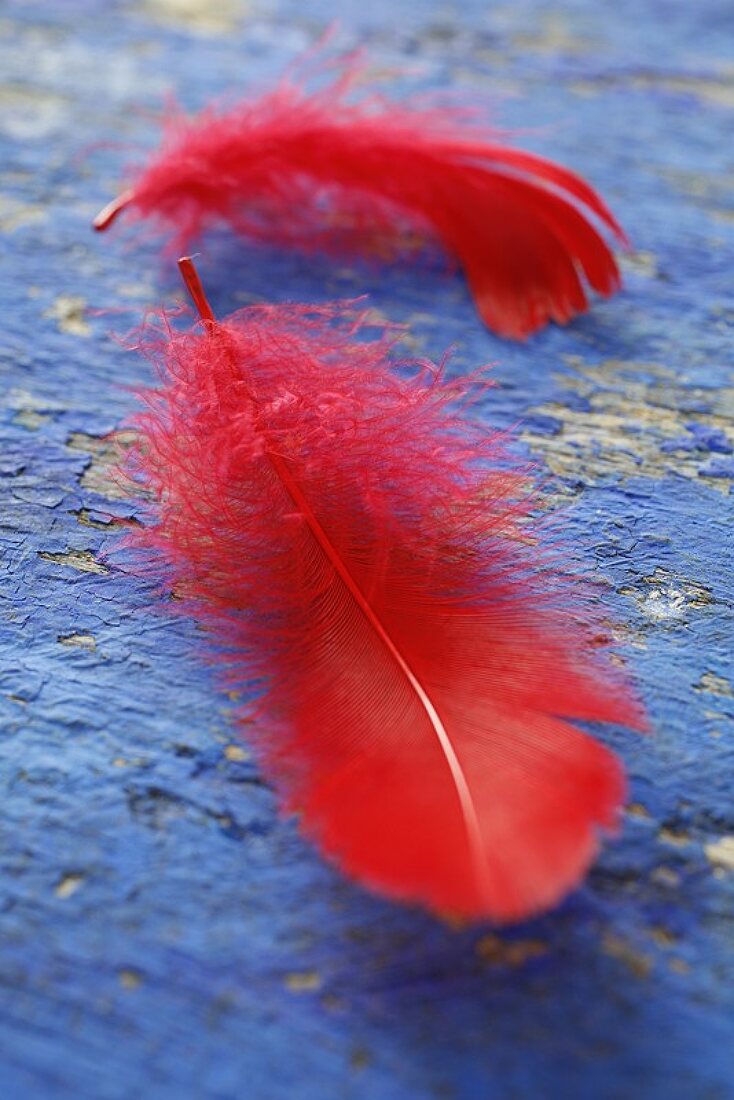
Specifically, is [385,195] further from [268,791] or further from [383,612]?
[268,791]

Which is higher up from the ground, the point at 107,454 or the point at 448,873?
the point at 107,454

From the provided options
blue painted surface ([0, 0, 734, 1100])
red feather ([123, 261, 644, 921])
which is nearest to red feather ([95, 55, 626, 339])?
blue painted surface ([0, 0, 734, 1100])

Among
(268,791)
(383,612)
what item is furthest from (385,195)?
(268,791)

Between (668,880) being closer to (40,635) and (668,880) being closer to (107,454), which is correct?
(40,635)

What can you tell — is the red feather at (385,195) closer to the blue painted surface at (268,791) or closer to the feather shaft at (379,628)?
the blue painted surface at (268,791)

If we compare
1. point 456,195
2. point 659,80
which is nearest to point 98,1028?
point 456,195

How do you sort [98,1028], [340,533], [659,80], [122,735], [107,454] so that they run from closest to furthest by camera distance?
[98,1028]
[122,735]
[340,533]
[107,454]
[659,80]
